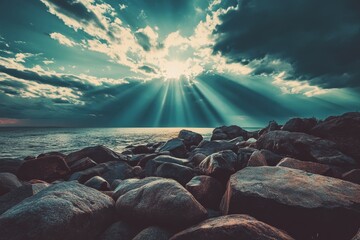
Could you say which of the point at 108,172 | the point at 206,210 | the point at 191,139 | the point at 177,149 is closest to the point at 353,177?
the point at 206,210

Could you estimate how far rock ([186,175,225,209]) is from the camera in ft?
14.3

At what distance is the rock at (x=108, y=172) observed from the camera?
29.3 feet

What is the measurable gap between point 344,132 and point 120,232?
329 inches

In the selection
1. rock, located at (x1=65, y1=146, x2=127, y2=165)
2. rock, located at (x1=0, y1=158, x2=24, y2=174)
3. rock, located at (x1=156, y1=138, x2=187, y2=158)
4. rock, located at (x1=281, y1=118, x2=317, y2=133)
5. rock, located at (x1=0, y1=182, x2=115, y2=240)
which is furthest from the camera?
rock, located at (x1=156, y1=138, x2=187, y2=158)

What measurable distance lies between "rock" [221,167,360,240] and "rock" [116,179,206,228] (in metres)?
0.71

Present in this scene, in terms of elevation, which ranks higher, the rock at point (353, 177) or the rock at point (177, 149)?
the rock at point (353, 177)

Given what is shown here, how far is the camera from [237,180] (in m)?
3.92

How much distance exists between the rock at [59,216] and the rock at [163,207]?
17.9 inches

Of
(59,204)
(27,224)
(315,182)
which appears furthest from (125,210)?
(315,182)

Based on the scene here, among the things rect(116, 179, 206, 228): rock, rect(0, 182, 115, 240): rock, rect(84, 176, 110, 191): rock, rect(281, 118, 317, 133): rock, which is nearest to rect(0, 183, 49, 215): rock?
rect(0, 182, 115, 240): rock

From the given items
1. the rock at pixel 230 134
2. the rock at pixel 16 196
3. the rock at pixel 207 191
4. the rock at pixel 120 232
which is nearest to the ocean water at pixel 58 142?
the rock at pixel 230 134

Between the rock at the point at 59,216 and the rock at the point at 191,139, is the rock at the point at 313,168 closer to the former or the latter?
the rock at the point at 59,216

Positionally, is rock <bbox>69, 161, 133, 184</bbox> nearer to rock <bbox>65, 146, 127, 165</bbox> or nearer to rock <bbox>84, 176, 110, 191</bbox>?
rock <bbox>84, 176, 110, 191</bbox>

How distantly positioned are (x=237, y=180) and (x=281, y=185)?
29.8 inches
